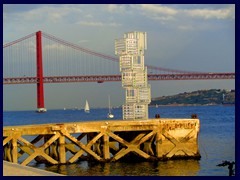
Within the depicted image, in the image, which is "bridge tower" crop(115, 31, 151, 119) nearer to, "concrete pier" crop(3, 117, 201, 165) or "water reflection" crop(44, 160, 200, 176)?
"concrete pier" crop(3, 117, 201, 165)

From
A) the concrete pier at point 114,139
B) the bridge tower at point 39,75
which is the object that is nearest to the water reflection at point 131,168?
the concrete pier at point 114,139

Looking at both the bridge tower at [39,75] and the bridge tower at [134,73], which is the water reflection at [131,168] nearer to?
the bridge tower at [134,73]

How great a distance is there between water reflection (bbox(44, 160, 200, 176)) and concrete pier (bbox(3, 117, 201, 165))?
489 mm

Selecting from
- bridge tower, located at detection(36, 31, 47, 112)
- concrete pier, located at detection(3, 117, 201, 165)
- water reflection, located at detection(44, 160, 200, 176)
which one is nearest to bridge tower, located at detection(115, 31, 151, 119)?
concrete pier, located at detection(3, 117, 201, 165)

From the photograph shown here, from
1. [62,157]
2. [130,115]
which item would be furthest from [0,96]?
[130,115]

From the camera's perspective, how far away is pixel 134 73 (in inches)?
1291

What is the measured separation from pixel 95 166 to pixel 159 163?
2959 millimetres

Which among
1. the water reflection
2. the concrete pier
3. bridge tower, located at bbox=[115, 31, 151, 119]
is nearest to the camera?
the water reflection

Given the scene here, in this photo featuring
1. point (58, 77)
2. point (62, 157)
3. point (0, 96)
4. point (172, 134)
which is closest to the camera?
point (0, 96)

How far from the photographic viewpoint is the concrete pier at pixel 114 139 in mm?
27375

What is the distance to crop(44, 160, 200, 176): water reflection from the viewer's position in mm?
25312

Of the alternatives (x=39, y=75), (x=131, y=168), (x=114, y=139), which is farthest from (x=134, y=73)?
(x=39, y=75)
